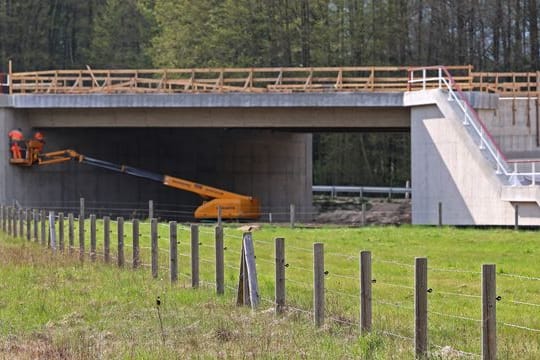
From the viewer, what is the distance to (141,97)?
4919 centimetres

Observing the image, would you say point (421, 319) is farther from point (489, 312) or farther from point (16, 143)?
point (16, 143)

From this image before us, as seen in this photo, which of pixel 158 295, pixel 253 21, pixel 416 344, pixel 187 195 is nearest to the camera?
pixel 416 344

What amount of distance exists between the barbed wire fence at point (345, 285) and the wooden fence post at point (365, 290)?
1 centimetres

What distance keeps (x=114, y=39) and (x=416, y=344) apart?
7841 centimetres

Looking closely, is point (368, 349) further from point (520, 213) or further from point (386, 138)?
point (386, 138)

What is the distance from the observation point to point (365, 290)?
1510 centimetres

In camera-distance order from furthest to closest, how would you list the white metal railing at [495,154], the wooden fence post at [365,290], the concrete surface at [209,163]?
the concrete surface at [209,163], the white metal railing at [495,154], the wooden fence post at [365,290]

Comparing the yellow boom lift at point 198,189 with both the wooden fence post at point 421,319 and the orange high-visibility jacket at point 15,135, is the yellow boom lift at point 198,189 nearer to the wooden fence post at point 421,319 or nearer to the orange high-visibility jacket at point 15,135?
the orange high-visibility jacket at point 15,135

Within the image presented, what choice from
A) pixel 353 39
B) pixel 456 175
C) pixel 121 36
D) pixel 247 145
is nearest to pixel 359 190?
pixel 353 39

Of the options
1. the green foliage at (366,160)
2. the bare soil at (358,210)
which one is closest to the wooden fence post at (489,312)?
the bare soil at (358,210)

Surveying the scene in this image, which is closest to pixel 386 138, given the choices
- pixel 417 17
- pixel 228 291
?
pixel 417 17

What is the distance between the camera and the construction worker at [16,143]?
50.5m

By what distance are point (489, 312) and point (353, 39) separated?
69870 millimetres

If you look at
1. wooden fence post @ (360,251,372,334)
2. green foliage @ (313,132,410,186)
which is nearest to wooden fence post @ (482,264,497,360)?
wooden fence post @ (360,251,372,334)
